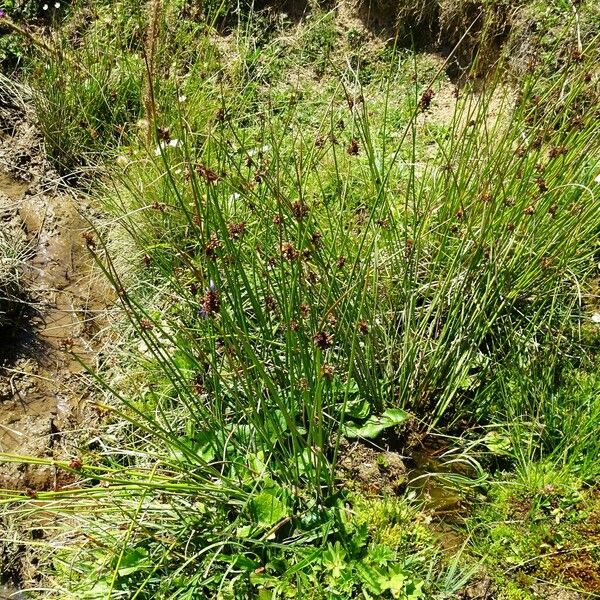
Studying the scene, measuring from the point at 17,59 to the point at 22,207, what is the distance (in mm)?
1340

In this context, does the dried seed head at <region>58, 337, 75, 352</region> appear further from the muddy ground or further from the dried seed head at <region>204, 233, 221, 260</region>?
the dried seed head at <region>204, 233, 221, 260</region>

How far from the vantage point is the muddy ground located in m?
3.06

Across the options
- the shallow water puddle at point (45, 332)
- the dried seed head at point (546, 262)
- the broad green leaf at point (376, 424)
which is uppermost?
the dried seed head at point (546, 262)

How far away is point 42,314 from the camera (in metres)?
3.63

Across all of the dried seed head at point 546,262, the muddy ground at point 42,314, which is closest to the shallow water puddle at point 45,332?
the muddy ground at point 42,314

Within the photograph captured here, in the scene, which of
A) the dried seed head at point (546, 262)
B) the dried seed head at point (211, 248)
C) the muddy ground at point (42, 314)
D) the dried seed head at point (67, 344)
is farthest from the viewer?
the muddy ground at point (42, 314)

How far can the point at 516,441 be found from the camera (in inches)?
96.2

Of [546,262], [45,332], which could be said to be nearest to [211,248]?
[546,262]

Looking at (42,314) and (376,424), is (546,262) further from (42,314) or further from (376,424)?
(42,314)

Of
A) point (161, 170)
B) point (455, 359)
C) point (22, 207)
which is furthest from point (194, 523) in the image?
point (22, 207)

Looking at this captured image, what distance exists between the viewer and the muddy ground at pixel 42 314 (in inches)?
121

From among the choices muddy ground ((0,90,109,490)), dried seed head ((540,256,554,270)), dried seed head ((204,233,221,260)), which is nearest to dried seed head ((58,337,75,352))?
muddy ground ((0,90,109,490))

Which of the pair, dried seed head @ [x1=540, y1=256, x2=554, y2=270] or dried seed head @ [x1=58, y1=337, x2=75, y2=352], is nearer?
dried seed head @ [x1=58, y1=337, x2=75, y2=352]

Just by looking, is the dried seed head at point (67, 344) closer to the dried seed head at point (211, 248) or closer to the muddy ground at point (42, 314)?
the muddy ground at point (42, 314)
